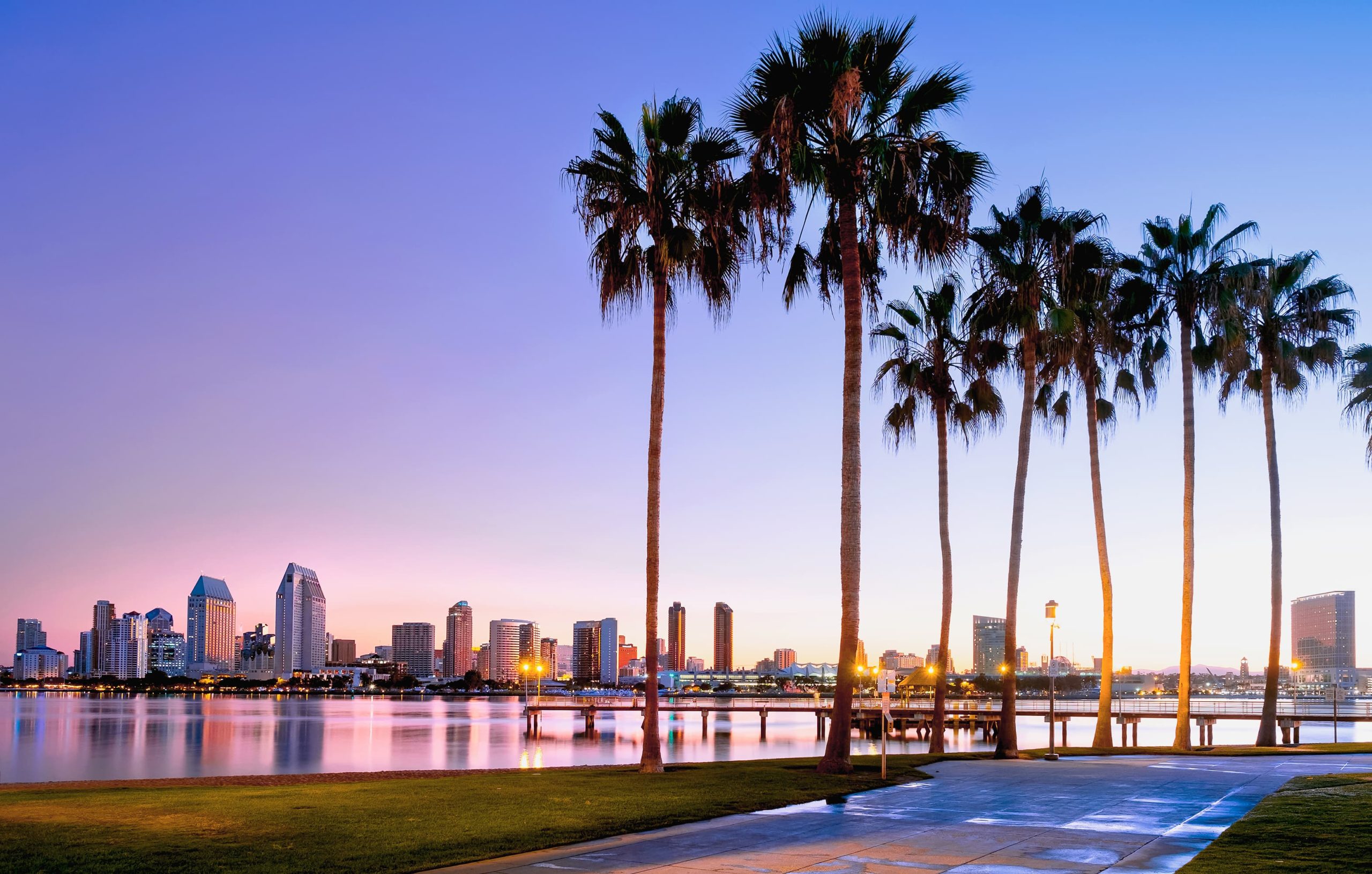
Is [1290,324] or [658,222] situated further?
[1290,324]

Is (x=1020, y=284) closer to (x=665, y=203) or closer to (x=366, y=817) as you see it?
(x=665, y=203)

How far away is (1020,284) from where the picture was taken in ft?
101

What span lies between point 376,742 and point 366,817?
58343mm

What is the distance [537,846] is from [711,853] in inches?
84.4

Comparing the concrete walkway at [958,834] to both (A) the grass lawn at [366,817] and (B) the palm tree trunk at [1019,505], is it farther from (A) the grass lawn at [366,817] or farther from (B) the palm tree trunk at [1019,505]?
(B) the palm tree trunk at [1019,505]

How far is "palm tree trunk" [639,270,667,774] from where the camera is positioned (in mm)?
24016

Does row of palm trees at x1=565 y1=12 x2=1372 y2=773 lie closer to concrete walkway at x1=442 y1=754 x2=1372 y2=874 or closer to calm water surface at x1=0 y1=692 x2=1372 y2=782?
concrete walkway at x1=442 y1=754 x2=1372 y2=874

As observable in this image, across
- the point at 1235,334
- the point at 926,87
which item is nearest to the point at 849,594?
the point at 926,87

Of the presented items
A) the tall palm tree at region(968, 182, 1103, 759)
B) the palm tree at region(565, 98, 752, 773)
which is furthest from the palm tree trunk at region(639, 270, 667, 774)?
the tall palm tree at region(968, 182, 1103, 759)

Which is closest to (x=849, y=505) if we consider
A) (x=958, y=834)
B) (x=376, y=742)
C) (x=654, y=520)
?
(x=654, y=520)

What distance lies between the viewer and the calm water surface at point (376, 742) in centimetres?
4922

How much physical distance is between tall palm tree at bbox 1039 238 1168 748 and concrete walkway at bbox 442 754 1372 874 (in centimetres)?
1459

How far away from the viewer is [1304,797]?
17078mm

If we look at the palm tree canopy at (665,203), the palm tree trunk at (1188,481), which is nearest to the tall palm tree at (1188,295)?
the palm tree trunk at (1188,481)
